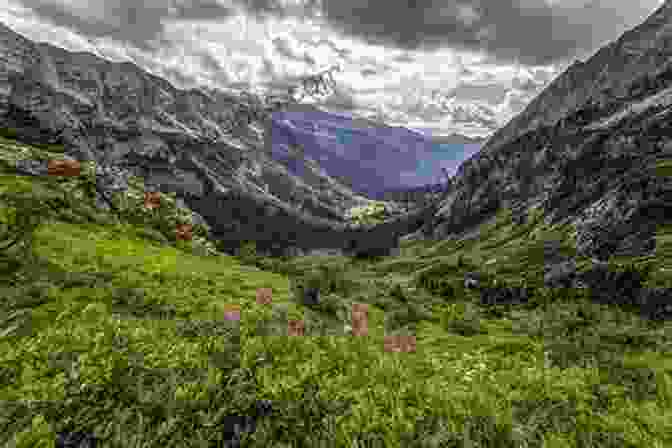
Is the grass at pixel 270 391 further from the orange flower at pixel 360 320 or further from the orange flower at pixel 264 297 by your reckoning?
the orange flower at pixel 264 297

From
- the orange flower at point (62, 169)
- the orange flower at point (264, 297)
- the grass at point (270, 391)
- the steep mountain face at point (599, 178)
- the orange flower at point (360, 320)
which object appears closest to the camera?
the grass at point (270, 391)

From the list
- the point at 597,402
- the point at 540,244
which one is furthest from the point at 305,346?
the point at 540,244

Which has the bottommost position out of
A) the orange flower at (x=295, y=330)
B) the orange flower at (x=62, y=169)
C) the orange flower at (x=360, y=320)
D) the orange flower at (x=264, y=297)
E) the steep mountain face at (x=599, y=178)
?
the orange flower at (x=264, y=297)

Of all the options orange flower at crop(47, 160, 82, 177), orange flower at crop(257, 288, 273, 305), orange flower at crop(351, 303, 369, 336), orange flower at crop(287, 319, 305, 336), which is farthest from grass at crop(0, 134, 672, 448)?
orange flower at crop(47, 160, 82, 177)

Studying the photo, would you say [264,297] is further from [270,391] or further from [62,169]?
[62,169]

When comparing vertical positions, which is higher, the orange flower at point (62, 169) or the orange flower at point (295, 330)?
the orange flower at point (62, 169)

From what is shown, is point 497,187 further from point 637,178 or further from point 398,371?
point 398,371

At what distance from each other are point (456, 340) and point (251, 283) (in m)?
12.7

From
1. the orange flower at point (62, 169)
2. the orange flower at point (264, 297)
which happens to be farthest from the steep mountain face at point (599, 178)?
the orange flower at point (62, 169)

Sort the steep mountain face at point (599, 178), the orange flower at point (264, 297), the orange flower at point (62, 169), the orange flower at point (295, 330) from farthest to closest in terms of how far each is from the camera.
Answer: the steep mountain face at point (599, 178) < the orange flower at point (62, 169) < the orange flower at point (264, 297) < the orange flower at point (295, 330)

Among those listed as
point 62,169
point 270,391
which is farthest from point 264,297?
point 62,169

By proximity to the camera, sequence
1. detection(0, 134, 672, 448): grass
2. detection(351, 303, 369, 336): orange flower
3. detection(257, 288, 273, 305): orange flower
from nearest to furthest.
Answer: detection(0, 134, 672, 448): grass
detection(351, 303, 369, 336): orange flower
detection(257, 288, 273, 305): orange flower

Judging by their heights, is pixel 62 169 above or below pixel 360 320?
above

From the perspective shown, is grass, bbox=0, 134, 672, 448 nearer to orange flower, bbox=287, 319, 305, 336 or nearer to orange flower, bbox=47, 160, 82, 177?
orange flower, bbox=287, 319, 305, 336
